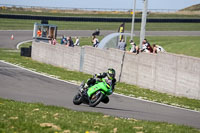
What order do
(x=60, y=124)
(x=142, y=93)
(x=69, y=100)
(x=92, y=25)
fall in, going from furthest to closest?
(x=92, y=25), (x=142, y=93), (x=69, y=100), (x=60, y=124)

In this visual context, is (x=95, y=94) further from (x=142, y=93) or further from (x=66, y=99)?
(x=142, y=93)

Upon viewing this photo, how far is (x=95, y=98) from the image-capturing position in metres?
14.4

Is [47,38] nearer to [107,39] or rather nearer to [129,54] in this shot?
[107,39]

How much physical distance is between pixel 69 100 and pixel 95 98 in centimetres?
231

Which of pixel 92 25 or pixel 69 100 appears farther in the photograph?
pixel 92 25

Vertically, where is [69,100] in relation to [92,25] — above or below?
below

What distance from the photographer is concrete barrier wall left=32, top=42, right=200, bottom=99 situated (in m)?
20.0

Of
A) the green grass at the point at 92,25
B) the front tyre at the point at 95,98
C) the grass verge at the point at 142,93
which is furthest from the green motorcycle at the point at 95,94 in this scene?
the green grass at the point at 92,25

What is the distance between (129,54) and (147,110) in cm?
826

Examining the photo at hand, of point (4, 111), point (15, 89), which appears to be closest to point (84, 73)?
point (15, 89)

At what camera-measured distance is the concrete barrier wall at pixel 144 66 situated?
19953 millimetres

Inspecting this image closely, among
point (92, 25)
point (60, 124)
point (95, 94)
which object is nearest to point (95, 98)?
point (95, 94)

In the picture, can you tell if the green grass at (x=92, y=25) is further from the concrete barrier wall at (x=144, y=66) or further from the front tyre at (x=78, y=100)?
the front tyre at (x=78, y=100)

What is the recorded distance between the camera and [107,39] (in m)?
27.7
